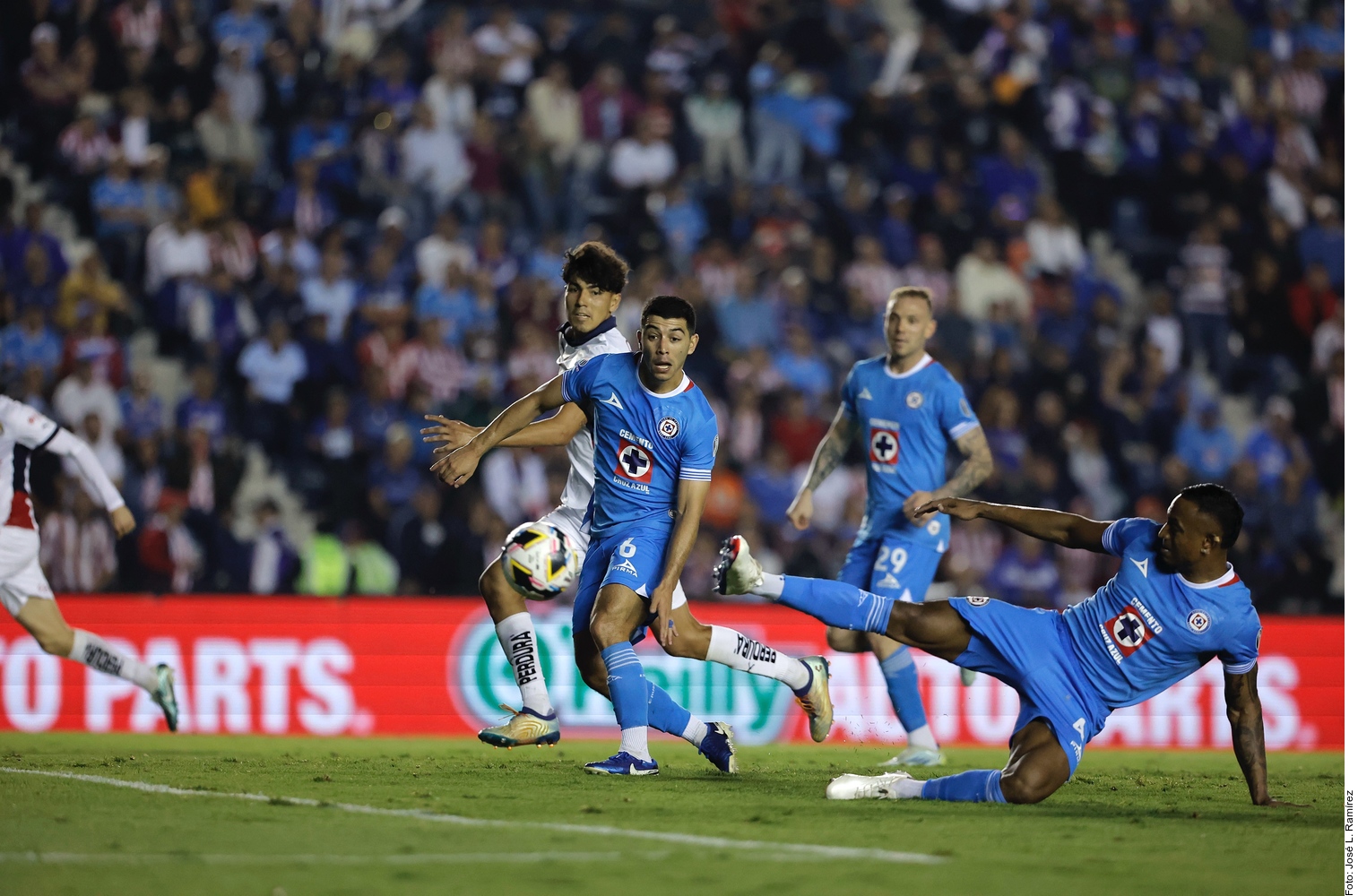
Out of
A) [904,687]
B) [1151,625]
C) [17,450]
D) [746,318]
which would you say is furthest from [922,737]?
[746,318]

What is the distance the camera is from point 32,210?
52.0 ft

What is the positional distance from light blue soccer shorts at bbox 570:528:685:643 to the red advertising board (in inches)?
170

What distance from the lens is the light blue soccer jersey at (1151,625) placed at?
7.18 metres

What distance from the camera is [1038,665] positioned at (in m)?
7.31

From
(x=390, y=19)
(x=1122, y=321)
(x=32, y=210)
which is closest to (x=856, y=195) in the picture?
(x=1122, y=321)

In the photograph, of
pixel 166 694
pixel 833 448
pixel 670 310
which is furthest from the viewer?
pixel 166 694

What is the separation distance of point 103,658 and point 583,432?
3768 mm

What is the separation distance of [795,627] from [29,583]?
5.68m

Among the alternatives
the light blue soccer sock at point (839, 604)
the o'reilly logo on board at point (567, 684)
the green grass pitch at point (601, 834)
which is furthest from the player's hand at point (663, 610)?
the o'reilly logo on board at point (567, 684)

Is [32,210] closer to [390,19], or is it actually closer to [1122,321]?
[390,19]

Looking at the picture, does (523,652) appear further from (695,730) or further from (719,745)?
(719,745)

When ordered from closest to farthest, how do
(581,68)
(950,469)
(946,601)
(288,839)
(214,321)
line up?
(288,839)
(946,601)
(214,321)
(950,469)
(581,68)

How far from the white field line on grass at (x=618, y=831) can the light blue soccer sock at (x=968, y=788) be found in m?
1.36

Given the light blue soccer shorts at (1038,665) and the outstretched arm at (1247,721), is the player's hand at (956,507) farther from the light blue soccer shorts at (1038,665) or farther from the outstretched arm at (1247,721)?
the outstretched arm at (1247,721)
